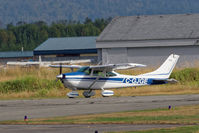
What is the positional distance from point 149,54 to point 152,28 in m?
3.72

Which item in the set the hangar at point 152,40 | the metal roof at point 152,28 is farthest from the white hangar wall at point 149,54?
the metal roof at point 152,28

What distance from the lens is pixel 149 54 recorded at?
47.8 metres

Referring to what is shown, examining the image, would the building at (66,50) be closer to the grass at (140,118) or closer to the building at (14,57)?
the building at (14,57)

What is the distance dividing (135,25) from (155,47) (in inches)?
192

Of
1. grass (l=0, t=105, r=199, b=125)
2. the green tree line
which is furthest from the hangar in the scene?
the green tree line

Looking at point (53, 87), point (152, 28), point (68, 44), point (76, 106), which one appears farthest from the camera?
point (68, 44)

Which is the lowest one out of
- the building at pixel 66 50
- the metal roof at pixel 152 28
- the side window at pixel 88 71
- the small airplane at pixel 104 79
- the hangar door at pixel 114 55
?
the building at pixel 66 50

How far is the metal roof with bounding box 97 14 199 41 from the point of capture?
48.1m

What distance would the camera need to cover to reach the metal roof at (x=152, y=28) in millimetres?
48094

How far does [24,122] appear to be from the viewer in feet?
55.4

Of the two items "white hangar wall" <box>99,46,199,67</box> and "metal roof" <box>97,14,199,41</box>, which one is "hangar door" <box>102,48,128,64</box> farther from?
"metal roof" <box>97,14,199,41</box>

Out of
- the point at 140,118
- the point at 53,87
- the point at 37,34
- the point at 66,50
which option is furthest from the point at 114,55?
the point at 37,34

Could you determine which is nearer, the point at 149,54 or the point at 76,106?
the point at 76,106

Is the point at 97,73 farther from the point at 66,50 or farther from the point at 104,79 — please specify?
the point at 66,50
